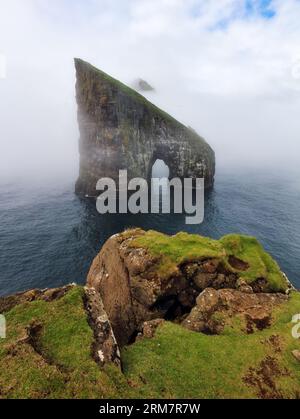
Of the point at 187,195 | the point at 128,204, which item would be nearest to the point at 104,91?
the point at 128,204

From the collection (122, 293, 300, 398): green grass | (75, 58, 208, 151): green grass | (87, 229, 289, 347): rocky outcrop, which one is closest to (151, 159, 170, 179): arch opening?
(75, 58, 208, 151): green grass

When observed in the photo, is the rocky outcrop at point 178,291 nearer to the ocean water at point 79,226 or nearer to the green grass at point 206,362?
the green grass at point 206,362

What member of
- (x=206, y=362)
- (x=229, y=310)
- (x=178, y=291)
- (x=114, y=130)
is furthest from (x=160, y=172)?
(x=206, y=362)

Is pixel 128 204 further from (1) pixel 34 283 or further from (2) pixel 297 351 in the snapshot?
(2) pixel 297 351

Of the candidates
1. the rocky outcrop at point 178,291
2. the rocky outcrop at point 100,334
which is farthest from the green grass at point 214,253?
the rocky outcrop at point 100,334

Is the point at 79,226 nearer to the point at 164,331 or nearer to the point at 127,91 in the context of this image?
the point at 127,91

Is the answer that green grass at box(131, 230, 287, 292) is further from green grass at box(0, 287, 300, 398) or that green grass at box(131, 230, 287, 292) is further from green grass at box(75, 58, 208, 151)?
green grass at box(75, 58, 208, 151)
